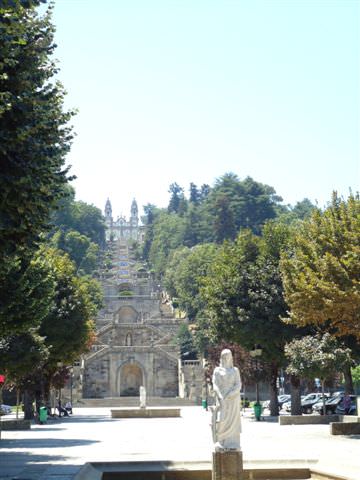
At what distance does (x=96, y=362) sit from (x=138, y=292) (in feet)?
209

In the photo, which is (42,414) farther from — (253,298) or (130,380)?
(130,380)

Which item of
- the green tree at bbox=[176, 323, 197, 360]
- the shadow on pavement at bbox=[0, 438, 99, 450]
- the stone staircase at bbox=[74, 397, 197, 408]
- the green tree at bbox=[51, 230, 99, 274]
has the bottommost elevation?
the shadow on pavement at bbox=[0, 438, 99, 450]

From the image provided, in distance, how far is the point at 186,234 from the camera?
17725 cm

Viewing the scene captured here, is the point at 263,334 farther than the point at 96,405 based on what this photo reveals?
No

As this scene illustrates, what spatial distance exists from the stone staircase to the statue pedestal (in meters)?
62.3

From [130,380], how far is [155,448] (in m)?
61.7

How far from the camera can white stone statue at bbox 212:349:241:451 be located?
15.6m

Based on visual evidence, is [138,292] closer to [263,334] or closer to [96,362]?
[96,362]

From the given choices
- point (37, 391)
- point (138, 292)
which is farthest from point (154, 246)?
point (37, 391)

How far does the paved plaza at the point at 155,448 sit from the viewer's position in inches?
736

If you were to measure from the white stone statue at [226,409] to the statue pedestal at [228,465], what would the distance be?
0.13m

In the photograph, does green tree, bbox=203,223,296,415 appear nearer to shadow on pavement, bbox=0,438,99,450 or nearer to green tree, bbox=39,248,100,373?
green tree, bbox=39,248,100,373

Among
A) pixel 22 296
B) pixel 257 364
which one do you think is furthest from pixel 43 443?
pixel 257 364

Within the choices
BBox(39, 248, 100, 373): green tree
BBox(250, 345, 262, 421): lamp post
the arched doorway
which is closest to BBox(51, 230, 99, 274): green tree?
the arched doorway
